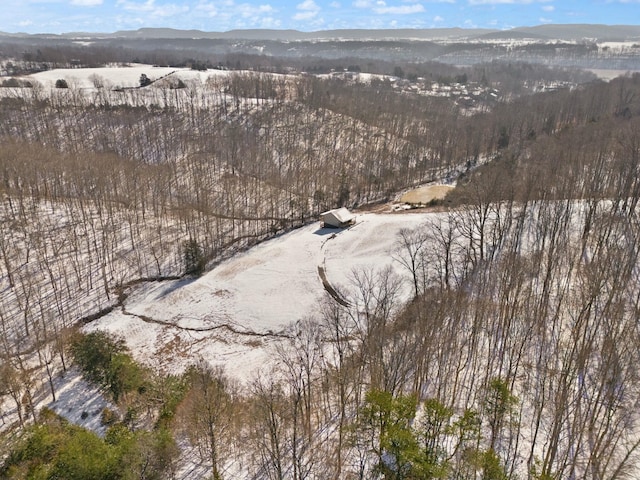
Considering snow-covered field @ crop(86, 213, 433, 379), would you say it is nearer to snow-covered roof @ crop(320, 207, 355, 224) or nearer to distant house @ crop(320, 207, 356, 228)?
distant house @ crop(320, 207, 356, 228)

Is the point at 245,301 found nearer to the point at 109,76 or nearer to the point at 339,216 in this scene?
the point at 339,216

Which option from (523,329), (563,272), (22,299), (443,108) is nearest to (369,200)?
(563,272)

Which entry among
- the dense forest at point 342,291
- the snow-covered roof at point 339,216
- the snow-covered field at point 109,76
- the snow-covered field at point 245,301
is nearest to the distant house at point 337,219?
the snow-covered roof at point 339,216

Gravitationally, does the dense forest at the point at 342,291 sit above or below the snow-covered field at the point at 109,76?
below

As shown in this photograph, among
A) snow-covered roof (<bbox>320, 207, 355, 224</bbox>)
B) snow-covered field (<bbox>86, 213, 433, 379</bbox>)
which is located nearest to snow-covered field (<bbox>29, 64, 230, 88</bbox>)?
snow-covered roof (<bbox>320, 207, 355, 224</bbox>)

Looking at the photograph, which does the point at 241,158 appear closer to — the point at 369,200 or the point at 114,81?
the point at 369,200

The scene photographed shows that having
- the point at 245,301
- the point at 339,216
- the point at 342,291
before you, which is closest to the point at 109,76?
the point at 339,216

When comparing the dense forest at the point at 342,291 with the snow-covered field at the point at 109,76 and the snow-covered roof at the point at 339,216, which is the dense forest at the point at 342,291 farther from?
the snow-covered field at the point at 109,76
